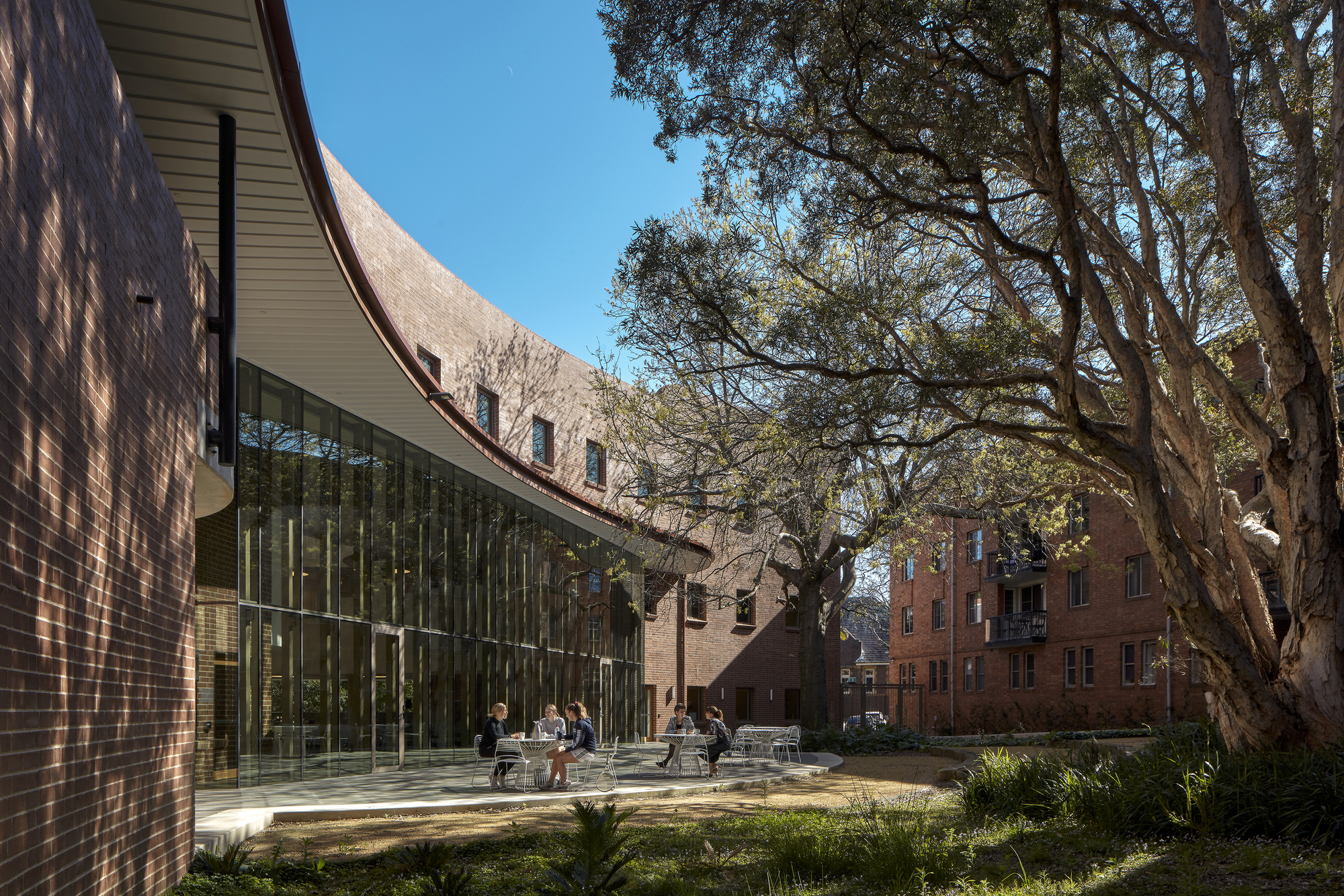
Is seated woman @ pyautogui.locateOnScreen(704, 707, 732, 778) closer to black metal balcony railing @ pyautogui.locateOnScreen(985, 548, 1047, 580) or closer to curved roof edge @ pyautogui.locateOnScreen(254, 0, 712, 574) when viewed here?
curved roof edge @ pyautogui.locateOnScreen(254, 0, 712, 574)

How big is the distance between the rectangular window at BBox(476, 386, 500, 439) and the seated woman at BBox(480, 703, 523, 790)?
1128 centimetres

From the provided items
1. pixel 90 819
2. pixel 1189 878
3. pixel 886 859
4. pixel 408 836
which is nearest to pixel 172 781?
pixel 90 819

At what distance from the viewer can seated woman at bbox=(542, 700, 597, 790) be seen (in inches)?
599

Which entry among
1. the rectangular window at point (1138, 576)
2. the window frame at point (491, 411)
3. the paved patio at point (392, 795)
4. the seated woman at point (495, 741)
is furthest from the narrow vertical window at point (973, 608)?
the seated woman at point (495, 741)

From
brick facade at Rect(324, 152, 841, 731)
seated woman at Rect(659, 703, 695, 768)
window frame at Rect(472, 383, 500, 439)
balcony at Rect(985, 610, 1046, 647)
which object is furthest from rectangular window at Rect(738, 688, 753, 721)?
seated woman at Rect(659, 703, 695, 768)

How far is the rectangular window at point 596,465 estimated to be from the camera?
3123 centimetres

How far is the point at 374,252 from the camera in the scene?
69.7 feet

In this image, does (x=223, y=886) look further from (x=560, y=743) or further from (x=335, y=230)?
(x=560, y=743)

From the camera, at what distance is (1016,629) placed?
41.4 m

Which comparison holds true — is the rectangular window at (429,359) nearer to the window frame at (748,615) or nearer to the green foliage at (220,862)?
the green foliage at (220,862)

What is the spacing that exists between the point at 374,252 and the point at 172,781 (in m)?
15.0

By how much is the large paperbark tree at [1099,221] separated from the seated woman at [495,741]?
635cm

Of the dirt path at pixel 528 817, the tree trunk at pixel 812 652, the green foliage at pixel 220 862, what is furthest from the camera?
the tree trunk at pixel 812 652

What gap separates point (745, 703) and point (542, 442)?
1390 cm
